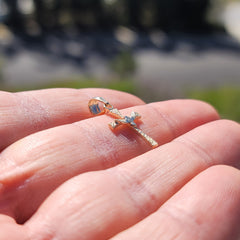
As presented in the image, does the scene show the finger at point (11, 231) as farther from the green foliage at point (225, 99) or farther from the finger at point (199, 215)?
the green foliage at point (225, 99)

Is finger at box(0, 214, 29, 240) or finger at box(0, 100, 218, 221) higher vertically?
finger at box(0, 100, 218, 221)

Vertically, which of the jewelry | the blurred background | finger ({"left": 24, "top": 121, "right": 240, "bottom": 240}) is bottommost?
the blurred background

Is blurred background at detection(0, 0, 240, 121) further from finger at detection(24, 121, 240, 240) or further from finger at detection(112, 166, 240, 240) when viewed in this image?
finger at detection(112, 166, 240, 240)

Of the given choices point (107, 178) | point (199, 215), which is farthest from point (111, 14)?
point (199, 215)

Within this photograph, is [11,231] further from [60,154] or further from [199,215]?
[199,215]

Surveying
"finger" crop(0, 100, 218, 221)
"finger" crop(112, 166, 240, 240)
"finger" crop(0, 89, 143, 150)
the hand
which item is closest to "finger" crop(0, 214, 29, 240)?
the hand

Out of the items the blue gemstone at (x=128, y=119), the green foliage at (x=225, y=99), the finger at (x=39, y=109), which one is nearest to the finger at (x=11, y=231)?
the finger at (x=39, y=109)

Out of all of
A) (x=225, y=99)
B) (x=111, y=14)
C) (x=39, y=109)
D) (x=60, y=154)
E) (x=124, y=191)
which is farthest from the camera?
(x=111, y=14)
